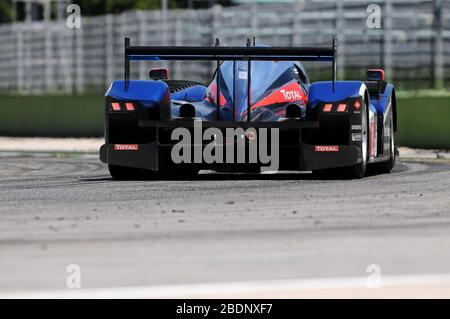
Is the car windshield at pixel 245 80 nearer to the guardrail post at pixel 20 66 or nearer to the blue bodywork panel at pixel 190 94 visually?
the blue bodywork panel at pixel 190 94

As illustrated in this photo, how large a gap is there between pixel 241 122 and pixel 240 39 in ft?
49.9

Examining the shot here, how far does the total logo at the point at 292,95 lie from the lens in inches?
522

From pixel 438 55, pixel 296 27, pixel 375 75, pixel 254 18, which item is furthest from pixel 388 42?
pixel 375 75

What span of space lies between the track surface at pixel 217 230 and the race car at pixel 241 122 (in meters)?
0.24

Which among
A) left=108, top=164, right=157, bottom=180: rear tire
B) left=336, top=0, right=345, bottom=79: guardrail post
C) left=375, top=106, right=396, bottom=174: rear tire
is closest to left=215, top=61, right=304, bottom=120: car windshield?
left=108, top=164, right=157, bottom=180: rear tire

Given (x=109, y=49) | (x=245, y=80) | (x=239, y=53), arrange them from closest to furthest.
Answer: (x=239, y=53) → (x=245, y=80) → (x=109, y=49)

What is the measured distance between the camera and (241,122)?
12586mm

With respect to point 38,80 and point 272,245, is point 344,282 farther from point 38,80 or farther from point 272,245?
point 38,80

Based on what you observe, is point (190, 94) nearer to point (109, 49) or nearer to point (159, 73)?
point (159, 73)

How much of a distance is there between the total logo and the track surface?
0.94 meters

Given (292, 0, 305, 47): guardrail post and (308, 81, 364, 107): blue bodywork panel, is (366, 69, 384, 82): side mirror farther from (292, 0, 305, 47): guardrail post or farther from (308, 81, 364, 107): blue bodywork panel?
(292, 0, 305, 47): guardrail post

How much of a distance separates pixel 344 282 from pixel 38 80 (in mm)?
26514
